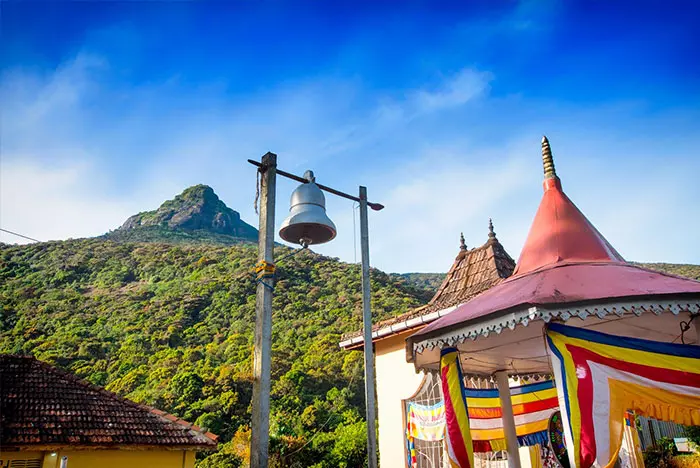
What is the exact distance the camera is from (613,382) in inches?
166

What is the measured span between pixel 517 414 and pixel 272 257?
4837mm

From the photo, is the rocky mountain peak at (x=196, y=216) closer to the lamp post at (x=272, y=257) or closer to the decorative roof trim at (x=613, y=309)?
the lamp post at (x=272, y=257)

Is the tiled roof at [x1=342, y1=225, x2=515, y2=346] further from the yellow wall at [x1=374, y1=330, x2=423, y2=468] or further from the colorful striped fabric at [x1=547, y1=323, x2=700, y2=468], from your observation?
the colorful striped fabric at [x1=547, y1=323, x2=700, y2=468]

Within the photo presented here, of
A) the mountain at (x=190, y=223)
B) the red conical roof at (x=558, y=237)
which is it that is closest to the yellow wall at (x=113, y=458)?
the red conical roof at (x=558, y=237)

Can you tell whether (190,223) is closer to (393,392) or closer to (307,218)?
(393,392)

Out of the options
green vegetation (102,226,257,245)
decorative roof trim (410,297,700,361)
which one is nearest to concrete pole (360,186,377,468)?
decorative roof trim (410,297,700,361)

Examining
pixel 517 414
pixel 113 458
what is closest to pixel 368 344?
pixel 517 414

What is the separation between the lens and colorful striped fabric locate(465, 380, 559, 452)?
6840 mm

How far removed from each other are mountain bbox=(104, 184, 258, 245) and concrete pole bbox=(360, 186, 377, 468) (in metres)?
75.6

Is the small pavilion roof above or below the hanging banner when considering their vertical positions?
above

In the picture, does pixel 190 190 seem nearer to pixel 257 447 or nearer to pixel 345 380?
pixel 345 380

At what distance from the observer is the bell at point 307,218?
221 inches

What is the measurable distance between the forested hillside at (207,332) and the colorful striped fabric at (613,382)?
18054 millimetres

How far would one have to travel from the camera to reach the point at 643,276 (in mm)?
4949
